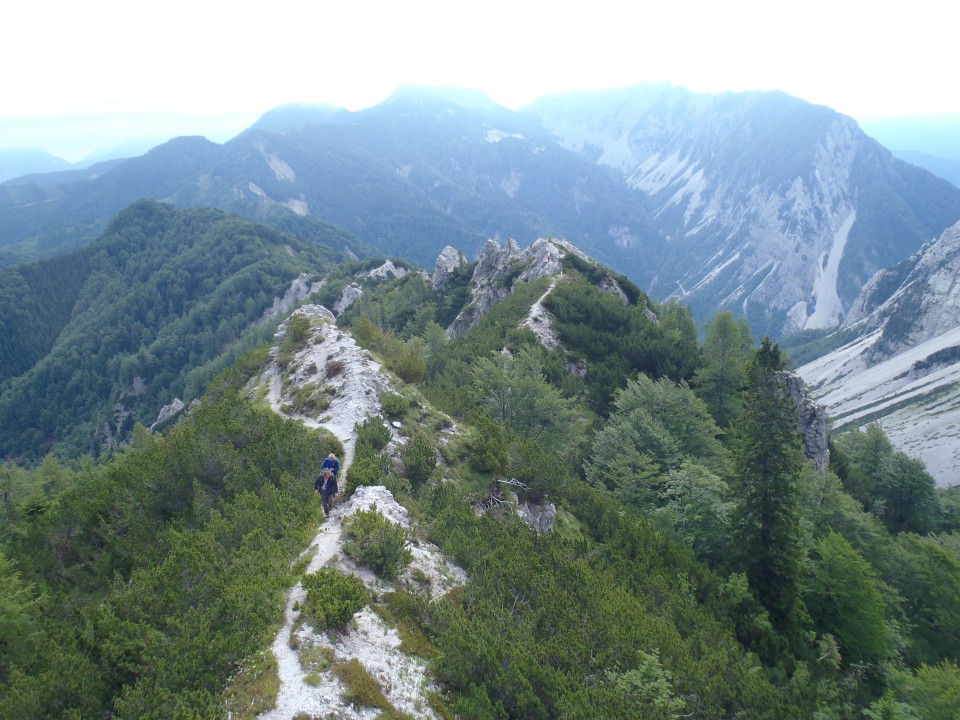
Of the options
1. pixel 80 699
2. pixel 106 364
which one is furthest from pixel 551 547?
pixel 106 364

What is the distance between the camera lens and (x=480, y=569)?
17.1 m

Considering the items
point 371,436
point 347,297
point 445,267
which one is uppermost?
point 371,436

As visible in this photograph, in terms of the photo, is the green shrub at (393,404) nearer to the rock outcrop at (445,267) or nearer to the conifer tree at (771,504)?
the conifer tree at (771,504)

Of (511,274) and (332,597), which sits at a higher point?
(332,597)

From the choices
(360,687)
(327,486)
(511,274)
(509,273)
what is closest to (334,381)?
(327,486)

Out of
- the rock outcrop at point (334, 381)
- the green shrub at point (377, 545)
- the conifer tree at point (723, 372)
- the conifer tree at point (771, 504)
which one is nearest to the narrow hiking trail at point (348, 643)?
the green shrub at point (377, 545)

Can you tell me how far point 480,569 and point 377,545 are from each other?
3.58 metres

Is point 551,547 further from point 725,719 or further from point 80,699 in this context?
point 80,699

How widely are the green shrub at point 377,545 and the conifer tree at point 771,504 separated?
59.3 ft

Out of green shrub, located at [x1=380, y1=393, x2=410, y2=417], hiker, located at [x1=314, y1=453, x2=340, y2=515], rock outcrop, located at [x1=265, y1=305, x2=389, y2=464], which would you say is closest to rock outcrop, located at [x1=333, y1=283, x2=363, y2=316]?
rock outcrop, located at [x1=265, y1=305, x2=389, y2=464]

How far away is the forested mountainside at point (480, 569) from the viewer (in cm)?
1186

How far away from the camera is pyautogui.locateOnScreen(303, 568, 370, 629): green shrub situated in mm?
12703

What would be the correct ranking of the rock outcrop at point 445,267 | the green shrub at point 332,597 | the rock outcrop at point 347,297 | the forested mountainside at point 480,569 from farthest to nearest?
the rock outcrop at point 347,297, the rock outcrop at point 445,267, the green shrub at point 332,597, the forested mountainside at point 480,569

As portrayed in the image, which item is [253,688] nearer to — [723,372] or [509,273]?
[723,372]
